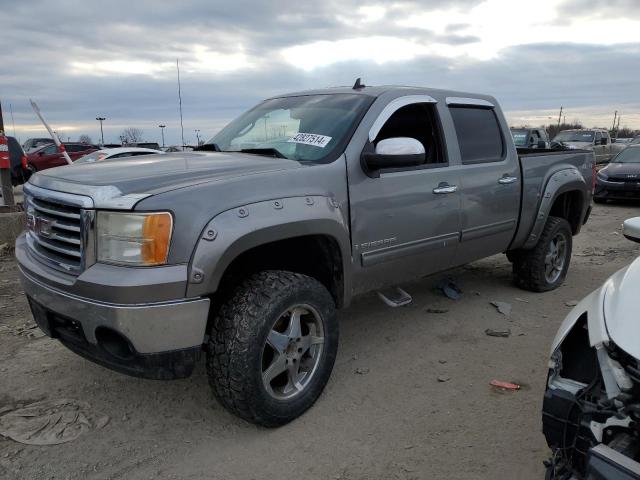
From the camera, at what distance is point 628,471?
161 centimetres

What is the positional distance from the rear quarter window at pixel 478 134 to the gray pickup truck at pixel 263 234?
0.02m

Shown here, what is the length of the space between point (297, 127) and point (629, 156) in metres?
13.3

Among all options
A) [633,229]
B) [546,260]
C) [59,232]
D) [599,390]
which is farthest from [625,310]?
[546,260]

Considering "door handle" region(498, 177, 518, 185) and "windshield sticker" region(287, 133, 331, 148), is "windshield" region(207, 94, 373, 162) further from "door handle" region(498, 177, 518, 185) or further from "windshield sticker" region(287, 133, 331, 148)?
"door handle" region(498, 177, 518, 185)

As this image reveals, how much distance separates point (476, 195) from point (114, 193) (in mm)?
2921

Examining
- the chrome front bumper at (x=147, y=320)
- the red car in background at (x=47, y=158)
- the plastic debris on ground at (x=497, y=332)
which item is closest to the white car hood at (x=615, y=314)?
the chrome front bumper at (x=147, y=320)

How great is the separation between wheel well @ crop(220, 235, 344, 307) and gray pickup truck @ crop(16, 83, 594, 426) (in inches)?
0.4

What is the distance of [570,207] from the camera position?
5.97m

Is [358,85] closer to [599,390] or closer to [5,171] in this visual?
[599,390]

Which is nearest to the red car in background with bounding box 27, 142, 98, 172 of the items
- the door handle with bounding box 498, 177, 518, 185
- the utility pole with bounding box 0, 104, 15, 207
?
the utility pole with bounding box 0, 104, 15, 207

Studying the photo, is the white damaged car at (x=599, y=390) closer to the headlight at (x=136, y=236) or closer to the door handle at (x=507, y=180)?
the headlight at (x=136, y=236)

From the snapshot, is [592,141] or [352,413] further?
[592,141]

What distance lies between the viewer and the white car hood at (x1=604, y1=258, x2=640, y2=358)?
1.85 metres

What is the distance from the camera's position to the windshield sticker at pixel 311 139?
3.46m
